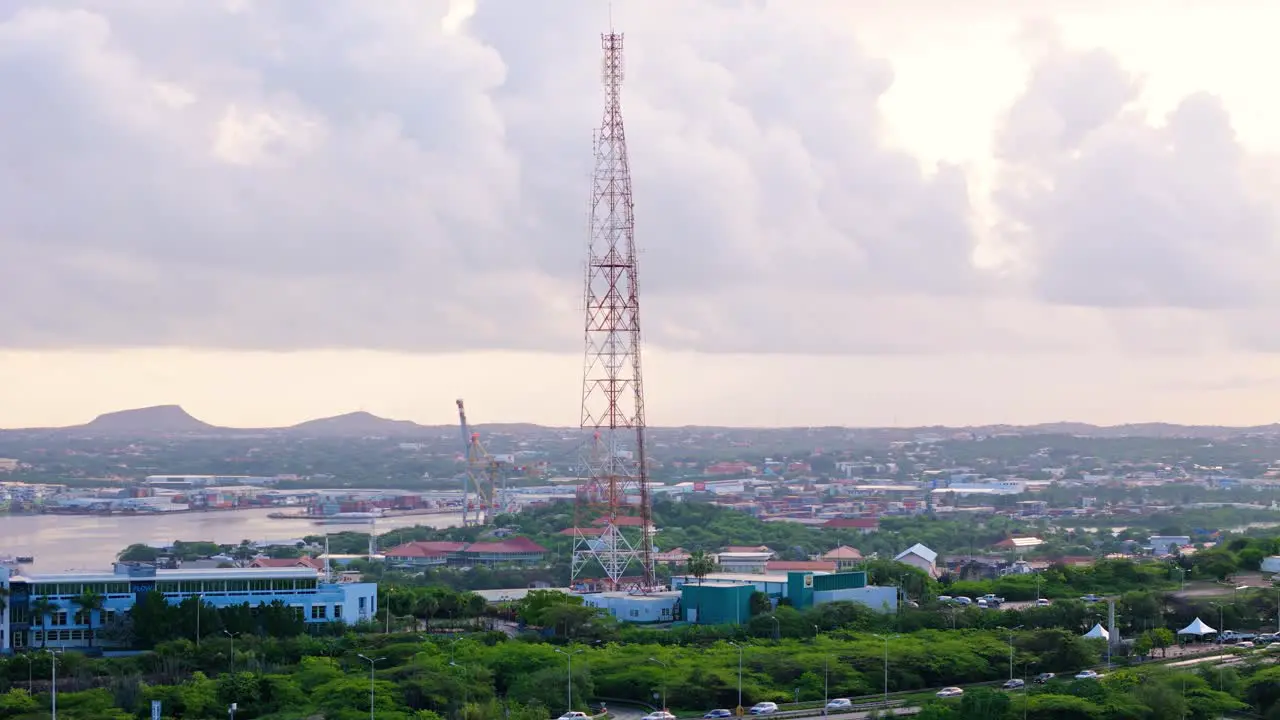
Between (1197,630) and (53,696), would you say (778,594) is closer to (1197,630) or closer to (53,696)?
(1197,630)

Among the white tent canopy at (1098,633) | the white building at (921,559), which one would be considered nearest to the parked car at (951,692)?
the white tent canopy at (1098,633)

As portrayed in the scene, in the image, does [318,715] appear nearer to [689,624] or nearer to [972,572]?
[689,624]

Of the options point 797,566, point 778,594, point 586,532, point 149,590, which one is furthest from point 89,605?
point 797,566

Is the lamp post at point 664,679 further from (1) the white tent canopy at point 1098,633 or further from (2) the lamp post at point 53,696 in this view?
(2) the lamp post at point 53,696

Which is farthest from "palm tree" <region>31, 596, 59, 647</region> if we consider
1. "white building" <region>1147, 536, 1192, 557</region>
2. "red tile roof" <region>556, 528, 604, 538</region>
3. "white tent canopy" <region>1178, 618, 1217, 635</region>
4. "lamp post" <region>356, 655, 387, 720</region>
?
"white building" <region>1147, 536, 1192, 557</region>

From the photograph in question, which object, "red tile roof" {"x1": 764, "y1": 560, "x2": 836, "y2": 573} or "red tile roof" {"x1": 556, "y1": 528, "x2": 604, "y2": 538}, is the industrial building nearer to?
"red tile roof" {"x1": 556, "y1": 528, "x2": 604, "y2": 538}

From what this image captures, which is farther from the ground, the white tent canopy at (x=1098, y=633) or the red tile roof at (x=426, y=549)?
the red tile roof at (x=426, y=549)
